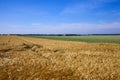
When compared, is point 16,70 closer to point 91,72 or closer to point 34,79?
point 34,79

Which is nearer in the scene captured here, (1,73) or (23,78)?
(23,78)

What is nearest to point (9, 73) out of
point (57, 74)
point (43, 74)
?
point (43, 74)

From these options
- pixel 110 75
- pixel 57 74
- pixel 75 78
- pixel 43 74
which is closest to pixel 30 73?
pixel 43 74

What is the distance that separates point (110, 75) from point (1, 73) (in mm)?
6135

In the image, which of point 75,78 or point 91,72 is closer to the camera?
point 75,78

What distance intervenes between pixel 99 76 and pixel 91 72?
3.07 feet

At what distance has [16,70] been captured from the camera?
36.7ft

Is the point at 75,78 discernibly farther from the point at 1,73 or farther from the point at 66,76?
the point at 1,73

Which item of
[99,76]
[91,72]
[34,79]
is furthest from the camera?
[91,72]

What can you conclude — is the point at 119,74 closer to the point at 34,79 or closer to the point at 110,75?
the point at 110,75

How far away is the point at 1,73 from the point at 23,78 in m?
1.69

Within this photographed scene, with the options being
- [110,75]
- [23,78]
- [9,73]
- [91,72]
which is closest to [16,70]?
[9,73]

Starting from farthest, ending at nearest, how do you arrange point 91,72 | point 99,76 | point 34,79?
1. point 91,72
2. point 99,76
3. point 34,79

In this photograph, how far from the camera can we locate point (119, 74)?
10.6 metres
